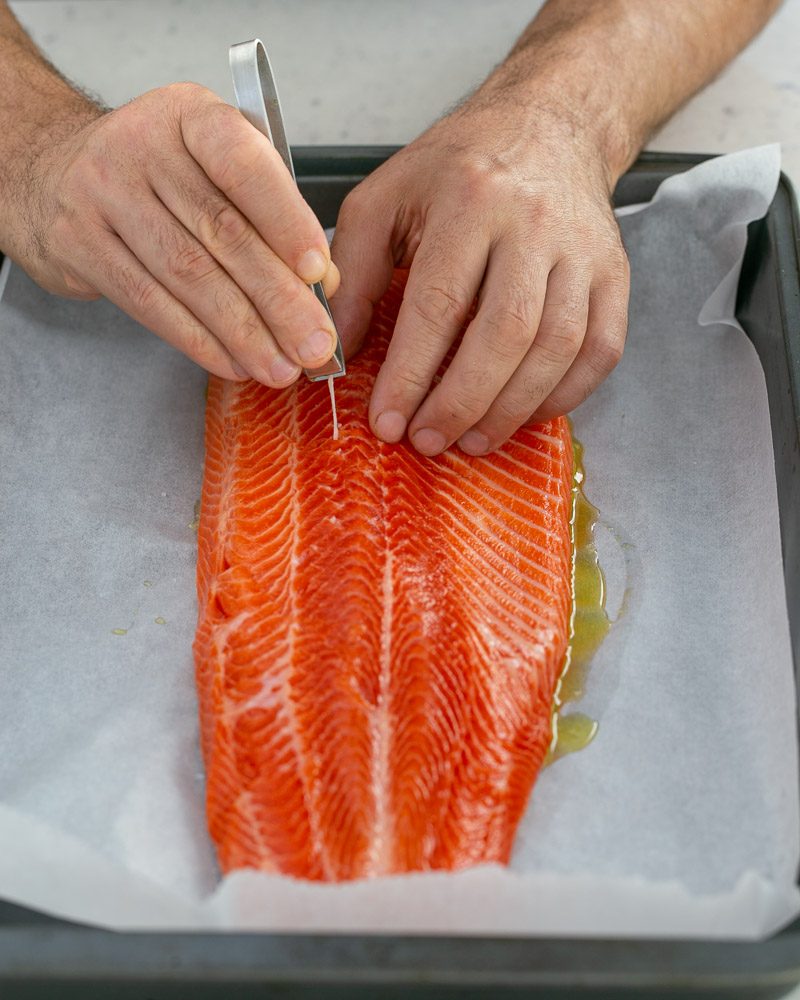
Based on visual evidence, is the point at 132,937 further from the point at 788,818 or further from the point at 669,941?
the point at 788,818

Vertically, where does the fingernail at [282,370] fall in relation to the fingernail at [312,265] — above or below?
below

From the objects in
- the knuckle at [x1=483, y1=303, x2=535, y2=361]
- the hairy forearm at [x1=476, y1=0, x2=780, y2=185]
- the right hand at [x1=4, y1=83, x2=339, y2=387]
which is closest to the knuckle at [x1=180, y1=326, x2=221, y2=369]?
the right hand at [x1=4, y1=83, x2=339, y2=387]

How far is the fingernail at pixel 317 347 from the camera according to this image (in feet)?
5.32

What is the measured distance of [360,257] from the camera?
1842mm

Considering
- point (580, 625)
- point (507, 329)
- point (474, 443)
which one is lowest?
point (580, 625)

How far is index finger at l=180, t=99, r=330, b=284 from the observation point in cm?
153

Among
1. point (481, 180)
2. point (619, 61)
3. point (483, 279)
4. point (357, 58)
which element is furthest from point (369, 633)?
point (357, 58)

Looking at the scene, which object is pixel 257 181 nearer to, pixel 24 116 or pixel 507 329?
pixel 507 329

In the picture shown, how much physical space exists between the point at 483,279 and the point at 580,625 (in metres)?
0.61

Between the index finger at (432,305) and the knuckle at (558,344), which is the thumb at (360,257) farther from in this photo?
the knuckle at (558,344)

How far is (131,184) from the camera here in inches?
65.6

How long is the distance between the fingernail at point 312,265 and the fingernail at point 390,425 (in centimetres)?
27

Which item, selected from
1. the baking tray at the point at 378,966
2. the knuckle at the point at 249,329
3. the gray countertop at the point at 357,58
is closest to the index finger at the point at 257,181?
the knuckle at the point at 249,329

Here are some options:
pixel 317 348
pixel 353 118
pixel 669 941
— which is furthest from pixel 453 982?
pixel 353 118
